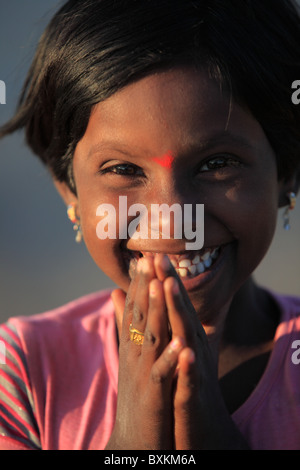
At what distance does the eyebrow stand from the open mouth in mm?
266

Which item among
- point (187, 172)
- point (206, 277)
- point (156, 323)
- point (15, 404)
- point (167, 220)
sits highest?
point (187, 172)

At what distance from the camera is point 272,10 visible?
1.75m

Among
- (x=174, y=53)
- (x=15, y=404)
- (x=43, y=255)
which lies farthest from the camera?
(x=43, y=255)

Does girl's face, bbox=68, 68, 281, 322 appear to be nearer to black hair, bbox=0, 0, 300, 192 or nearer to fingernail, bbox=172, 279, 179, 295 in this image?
black hair, bbox=0, 0, 300, 192

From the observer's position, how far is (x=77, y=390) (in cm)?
186

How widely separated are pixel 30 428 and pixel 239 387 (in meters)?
0.60

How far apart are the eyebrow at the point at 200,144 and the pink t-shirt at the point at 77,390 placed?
62 cm

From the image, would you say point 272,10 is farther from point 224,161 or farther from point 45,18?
point 45,18

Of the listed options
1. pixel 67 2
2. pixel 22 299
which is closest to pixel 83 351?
pixel 67 2

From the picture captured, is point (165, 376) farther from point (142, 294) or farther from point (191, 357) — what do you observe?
point (142, 294)

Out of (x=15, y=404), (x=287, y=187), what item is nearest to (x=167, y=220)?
(x=287, y=187)

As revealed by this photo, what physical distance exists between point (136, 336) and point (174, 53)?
26.5 inches

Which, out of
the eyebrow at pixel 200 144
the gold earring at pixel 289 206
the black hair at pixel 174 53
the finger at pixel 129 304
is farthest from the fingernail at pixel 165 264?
the gold earring at pixel 289 206

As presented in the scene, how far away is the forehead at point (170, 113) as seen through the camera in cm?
152
